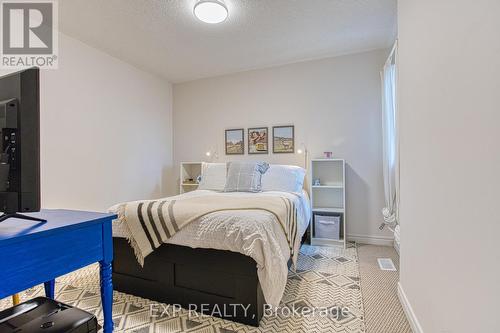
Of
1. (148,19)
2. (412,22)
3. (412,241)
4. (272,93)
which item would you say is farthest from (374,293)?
(148,19)

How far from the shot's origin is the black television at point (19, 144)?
857 mm

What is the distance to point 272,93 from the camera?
3689 mm

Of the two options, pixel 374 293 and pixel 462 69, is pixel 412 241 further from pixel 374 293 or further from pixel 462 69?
pixel 462 69

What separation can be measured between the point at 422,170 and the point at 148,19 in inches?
105

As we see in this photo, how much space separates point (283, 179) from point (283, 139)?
786 millimetres

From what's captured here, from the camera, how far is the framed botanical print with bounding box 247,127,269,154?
12.2 ft

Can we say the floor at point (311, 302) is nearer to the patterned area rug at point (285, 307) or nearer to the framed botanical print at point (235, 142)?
the patterned area rug at point (285, 307)

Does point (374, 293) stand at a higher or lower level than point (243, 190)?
lower

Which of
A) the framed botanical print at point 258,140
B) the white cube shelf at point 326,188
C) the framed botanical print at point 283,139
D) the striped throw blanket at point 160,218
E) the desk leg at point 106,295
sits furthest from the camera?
the framed botanical print at point 258,140

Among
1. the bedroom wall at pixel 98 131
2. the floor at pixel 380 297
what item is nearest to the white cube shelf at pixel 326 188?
the floor at pixel 380 297

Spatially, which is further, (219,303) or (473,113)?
(219,303)

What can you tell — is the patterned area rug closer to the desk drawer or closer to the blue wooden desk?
the blue wooden desk

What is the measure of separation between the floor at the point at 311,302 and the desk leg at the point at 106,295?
0.53 metres

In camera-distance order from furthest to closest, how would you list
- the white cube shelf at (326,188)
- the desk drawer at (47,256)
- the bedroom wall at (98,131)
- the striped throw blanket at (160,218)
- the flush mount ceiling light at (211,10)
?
the white cube shelf at (326,188), the bedroom wall at (98,131), the flush mount ceiling light at (211,10), the striped throw blanket at (160,218), the desk drawer at (47,256)
